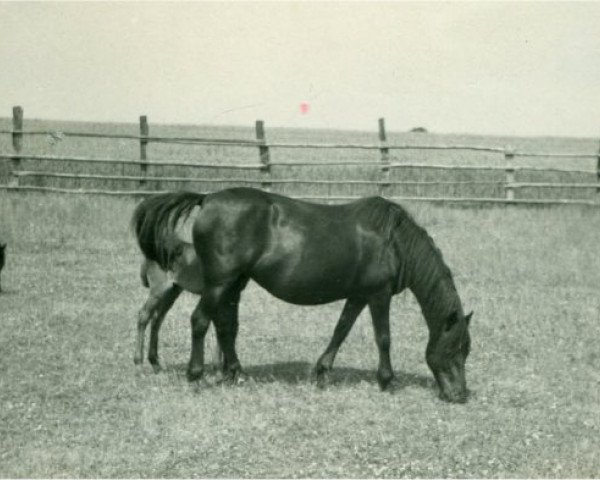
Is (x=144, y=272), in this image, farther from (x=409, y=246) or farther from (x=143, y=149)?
(x=143, y=149)

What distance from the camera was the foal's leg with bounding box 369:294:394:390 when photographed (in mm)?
7832

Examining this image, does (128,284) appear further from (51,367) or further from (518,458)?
(518,458)

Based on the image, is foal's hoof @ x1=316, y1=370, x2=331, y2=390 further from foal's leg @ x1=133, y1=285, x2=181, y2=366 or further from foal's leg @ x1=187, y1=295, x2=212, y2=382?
foal's leg @ x1=133, y1=285, x2=181, y2=366

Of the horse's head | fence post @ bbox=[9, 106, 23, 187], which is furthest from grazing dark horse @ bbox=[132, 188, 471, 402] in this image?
fence post @ bbox=[9, 106, 23, 187]

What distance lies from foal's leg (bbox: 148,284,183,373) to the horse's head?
2497 millimetres

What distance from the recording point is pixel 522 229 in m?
17.5

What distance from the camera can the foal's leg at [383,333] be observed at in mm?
7832

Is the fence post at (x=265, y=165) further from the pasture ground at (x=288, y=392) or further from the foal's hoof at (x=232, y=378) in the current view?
the foal's hoof at (x=232, y=378)

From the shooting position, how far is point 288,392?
7.70 metres

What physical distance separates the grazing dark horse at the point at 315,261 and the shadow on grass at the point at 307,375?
0.31m

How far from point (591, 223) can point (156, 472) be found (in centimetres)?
1419

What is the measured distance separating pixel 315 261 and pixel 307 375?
52.4 inches

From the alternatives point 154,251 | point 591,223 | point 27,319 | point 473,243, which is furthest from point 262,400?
point 591,223

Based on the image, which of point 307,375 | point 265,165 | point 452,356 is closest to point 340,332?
point 307,375
